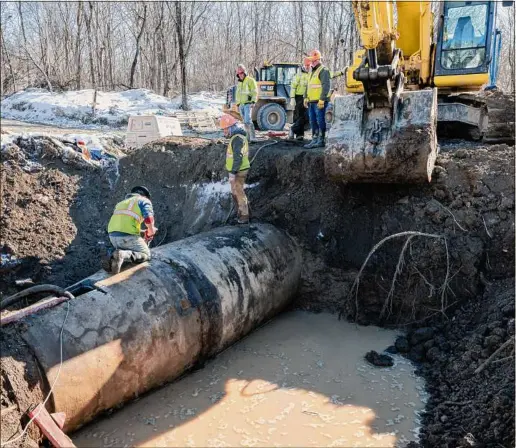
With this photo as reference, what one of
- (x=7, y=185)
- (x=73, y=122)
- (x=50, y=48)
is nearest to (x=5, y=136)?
(x=7, y=185)

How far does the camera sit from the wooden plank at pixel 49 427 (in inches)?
156

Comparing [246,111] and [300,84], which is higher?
[300,84]

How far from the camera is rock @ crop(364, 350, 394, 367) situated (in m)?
5.90

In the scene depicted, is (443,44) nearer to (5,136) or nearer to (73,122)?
(5,136)

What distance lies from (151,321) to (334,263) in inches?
134

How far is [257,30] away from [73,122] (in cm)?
1603

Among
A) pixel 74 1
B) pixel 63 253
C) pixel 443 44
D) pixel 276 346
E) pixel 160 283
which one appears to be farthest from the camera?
pixel 74 1

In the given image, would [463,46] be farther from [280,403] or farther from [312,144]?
[280,403]

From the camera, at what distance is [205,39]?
113 ft

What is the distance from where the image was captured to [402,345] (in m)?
6.26

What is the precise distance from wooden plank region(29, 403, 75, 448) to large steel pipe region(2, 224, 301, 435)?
0.10 meters

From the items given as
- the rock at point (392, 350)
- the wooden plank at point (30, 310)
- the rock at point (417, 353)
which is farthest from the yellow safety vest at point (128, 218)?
the rock at point (417, 353)

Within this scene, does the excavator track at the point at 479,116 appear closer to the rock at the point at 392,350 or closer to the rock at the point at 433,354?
the rock at the point at 392,350

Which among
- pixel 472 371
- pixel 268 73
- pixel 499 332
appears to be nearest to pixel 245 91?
pixel 268 73
